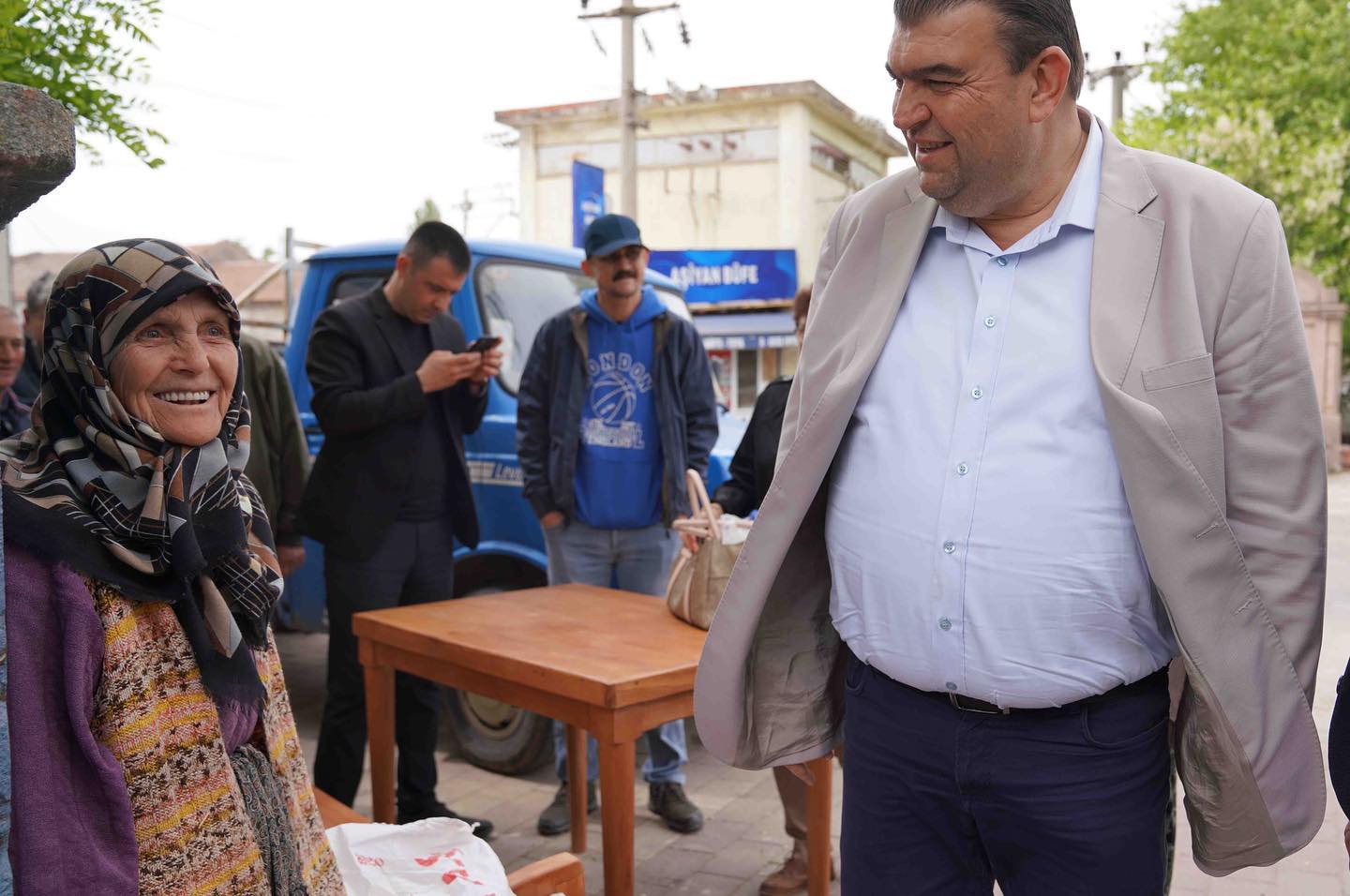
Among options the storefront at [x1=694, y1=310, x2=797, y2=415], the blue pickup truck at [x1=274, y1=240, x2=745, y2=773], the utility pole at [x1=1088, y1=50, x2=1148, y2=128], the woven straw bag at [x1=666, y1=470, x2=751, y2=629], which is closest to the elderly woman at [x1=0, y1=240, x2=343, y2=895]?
the woven straw bag at [x1=666, y1=470, x2=751, y2=629]

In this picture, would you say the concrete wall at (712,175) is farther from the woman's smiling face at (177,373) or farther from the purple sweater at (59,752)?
the purple sweater at (59,752)

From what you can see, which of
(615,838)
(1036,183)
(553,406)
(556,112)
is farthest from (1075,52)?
(556,112)

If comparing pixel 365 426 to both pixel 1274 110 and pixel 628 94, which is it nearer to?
pixel 628 94

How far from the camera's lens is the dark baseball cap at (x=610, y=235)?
14.6ft

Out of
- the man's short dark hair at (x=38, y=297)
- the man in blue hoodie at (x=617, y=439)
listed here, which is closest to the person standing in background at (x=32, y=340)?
the man's short dark hair at (x=38, y=297)

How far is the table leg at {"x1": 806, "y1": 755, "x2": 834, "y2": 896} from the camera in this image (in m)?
3.51

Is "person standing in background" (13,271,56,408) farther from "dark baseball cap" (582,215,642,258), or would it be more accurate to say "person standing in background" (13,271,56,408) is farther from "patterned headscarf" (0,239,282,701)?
"patterned headscarf" (0,239,282,701)

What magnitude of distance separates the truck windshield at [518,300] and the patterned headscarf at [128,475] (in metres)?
3.28

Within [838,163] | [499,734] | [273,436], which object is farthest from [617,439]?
[838,163]

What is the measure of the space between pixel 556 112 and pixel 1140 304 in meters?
32.0

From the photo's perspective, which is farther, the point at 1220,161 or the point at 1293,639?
the point at 1220,161

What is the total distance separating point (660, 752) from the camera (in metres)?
4.54

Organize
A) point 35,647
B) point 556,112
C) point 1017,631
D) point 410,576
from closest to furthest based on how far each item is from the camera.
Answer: point 35,647 → point 1017,631 → point 410,576 → point 556,112

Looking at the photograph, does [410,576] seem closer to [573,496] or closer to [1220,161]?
[573,496]
